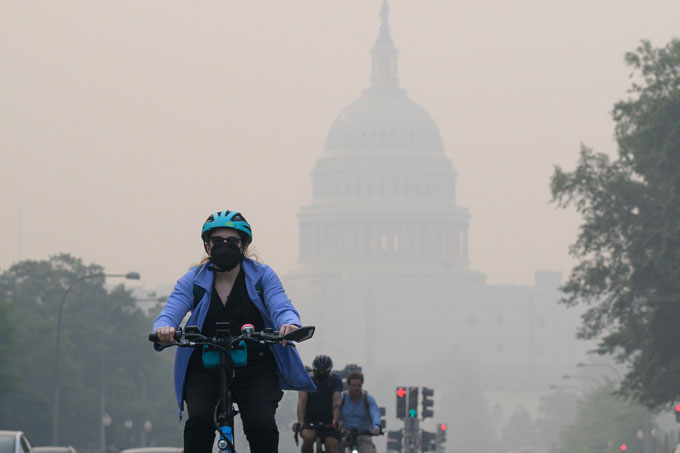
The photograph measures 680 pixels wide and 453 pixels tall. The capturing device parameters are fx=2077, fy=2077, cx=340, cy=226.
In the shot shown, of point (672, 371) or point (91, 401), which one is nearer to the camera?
point (672, 371)

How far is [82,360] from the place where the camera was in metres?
86.1

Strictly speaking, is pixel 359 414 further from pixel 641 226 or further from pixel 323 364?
pixel 641 226

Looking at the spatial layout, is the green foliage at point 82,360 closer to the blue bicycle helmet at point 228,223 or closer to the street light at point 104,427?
the street light at point 104,427

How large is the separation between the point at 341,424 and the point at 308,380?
679 cm

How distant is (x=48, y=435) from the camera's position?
→ 2931 inches

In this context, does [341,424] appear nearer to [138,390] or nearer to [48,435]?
[48,435]

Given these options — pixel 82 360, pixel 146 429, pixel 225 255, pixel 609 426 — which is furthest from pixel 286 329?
pixel 609 426

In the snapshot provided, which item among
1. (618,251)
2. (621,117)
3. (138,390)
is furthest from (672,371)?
(138,390)

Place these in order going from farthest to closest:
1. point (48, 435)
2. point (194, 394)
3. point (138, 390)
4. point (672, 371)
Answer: point (138, 390), point (48, 435), point (672, 371), point (194, 394)

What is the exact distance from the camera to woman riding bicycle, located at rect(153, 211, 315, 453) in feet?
34.4

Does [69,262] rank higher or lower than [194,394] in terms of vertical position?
higher

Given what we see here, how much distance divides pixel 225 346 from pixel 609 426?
286 feet

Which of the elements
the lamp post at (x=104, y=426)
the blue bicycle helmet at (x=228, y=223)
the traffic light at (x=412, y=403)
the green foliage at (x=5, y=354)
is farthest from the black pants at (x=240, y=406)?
the lamp post at (x=104, y=426)

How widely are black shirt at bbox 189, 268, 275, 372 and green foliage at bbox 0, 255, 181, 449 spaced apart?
62.2 m
